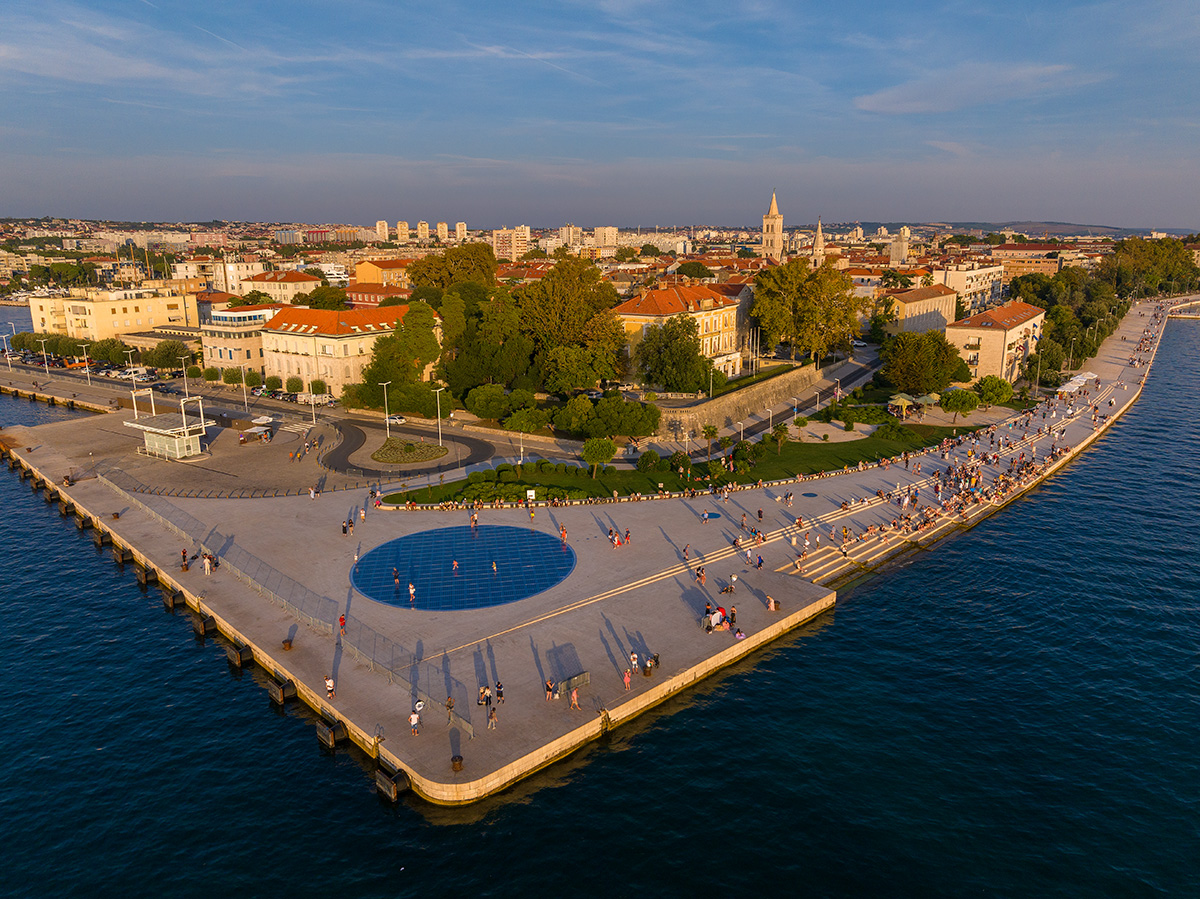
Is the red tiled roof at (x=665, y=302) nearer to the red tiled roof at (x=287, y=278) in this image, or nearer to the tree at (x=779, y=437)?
the tree at (x=779, y=437)

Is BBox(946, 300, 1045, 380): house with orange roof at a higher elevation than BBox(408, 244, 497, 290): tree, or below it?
below

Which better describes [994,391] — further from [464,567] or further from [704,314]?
[464,567]

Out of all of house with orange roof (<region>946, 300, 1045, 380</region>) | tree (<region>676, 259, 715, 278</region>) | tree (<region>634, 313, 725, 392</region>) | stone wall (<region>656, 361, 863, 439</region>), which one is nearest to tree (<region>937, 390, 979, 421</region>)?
stone wall (<region>656, 361, 863, 439</region>)

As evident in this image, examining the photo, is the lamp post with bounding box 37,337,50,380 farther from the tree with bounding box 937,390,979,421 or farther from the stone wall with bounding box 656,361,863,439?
the tree with bounding box 937,390,979,421

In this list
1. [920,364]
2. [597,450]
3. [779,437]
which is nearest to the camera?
[597,450]

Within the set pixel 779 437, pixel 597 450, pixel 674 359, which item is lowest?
pixel 779 437

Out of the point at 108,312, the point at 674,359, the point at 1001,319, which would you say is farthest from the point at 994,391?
the point at 108,312
